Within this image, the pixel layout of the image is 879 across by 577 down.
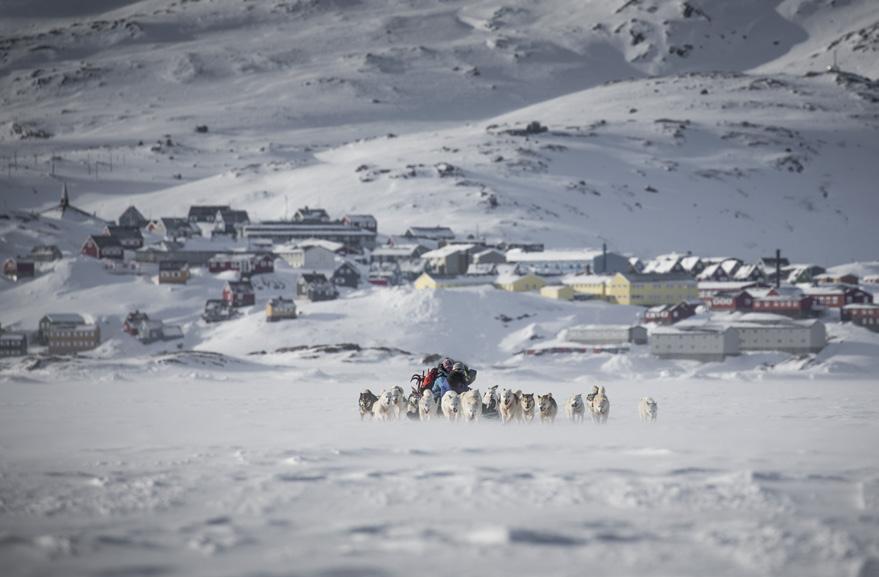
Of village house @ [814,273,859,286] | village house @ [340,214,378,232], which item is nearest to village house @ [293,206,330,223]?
village house @ [340,214,378,232]

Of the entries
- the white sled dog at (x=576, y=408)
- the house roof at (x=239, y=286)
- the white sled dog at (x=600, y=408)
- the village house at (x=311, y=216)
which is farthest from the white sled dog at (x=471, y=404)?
the village house at (x=311, y=216)

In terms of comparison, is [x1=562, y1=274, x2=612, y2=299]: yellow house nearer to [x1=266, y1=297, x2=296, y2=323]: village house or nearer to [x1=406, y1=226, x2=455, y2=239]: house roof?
[x1=266, y1=297, x2=296, y2=323]: village house

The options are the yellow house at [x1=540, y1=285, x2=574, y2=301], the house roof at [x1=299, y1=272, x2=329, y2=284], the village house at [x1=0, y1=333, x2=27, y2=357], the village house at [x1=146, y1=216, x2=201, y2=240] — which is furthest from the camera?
the village house at [x1=146, y1=216, x2=201, y2=240]

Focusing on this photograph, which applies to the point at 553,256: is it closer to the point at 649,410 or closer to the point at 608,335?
the point at 608,335

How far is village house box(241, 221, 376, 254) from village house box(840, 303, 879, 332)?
77.4 m

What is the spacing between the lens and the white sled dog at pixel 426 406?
1049 inches

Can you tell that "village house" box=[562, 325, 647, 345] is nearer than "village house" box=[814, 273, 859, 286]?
Yes

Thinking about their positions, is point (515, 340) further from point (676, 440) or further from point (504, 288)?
point (676, 440)

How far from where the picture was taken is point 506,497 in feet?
46.4

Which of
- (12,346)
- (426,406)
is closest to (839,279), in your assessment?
(12,346)

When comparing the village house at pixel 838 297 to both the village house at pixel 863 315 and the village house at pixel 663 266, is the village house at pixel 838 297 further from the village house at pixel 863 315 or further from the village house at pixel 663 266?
the village house at pixel 663 266

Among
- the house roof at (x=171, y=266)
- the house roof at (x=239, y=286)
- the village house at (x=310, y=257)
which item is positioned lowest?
the house roof at (x=239, y=286)

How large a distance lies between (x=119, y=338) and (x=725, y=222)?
12674 centimetres

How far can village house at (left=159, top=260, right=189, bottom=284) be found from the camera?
110312mm
